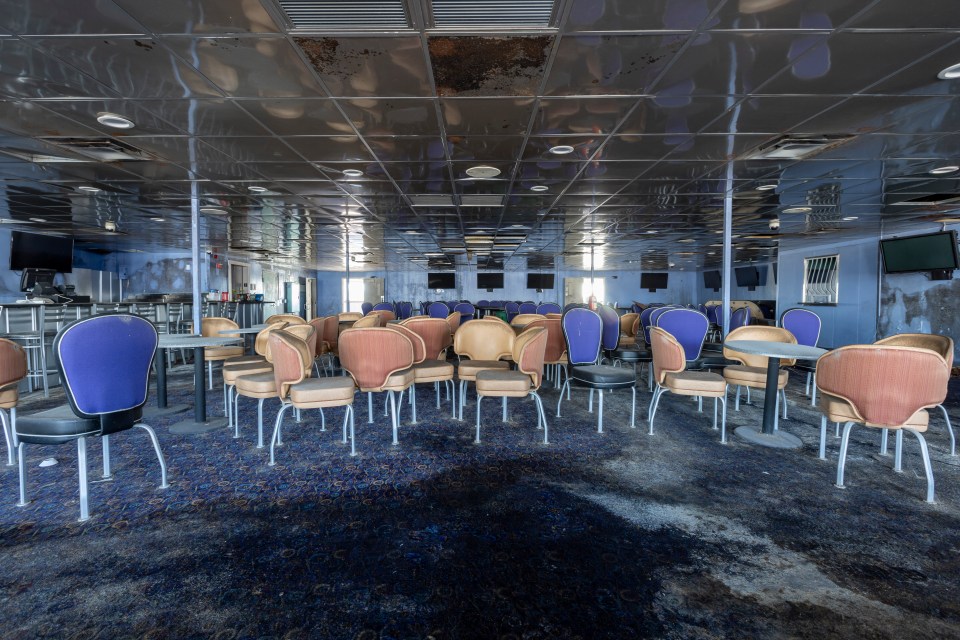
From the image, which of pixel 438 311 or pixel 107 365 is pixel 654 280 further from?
pixel 107 365

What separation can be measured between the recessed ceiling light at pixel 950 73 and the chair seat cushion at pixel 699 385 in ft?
8.63

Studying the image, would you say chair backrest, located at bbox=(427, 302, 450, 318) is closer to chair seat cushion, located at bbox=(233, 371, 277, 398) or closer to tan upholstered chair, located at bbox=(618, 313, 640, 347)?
tan upholstered chair, located at bbox=(618, 313, 640, 347)

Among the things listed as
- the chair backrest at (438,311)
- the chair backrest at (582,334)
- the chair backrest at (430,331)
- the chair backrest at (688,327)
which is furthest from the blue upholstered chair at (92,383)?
the chair backrest at (438,311)

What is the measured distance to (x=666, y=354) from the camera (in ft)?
12.5

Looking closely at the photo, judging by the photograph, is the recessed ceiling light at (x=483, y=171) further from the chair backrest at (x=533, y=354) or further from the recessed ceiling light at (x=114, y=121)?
the recessed ceiling light at (x=114, y=121)

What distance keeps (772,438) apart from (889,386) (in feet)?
4.64

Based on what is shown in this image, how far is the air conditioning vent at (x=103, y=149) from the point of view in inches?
170

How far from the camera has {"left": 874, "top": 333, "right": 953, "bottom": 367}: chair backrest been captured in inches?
131

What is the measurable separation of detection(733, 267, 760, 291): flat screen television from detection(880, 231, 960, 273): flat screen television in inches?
362

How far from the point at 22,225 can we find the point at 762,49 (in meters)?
14.4

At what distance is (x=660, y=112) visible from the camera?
362 centimetres

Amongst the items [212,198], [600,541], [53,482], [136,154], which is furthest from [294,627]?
[212,198]

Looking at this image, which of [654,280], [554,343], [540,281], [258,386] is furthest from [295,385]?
[654,280]

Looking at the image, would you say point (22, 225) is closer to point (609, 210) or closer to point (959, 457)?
point (609, 210)
